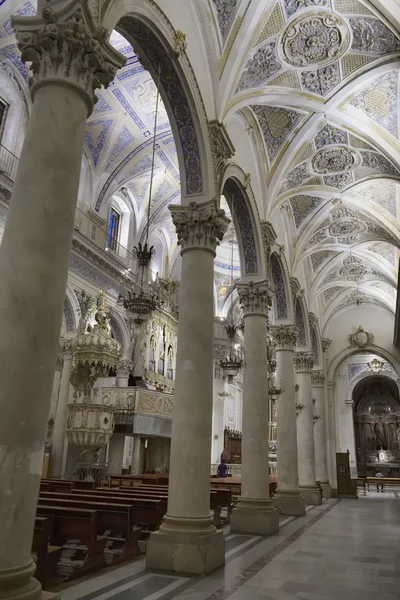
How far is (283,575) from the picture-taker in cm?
614

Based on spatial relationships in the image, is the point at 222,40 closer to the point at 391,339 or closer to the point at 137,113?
the point at 137,113

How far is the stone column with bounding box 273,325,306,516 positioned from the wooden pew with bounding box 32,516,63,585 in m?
8.60

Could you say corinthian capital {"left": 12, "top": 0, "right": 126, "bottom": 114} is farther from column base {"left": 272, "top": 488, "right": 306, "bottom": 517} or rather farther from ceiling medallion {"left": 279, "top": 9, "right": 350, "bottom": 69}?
column base {"left": 272, "top": 488, "right": 306, "bottom": 517}

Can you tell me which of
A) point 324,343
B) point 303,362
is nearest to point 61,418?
point 303,362

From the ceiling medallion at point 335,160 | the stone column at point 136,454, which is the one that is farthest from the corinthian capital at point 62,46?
the stone column at point 136,454

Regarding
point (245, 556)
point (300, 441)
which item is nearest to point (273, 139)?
point (245, 556)

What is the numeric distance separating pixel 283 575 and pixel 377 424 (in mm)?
36486

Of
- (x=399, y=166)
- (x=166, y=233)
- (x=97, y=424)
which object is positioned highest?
(x=166, y=233)

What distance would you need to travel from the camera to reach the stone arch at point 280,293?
1515 cm

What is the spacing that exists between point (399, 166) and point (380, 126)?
114cm

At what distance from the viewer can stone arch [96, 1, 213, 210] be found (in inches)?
273

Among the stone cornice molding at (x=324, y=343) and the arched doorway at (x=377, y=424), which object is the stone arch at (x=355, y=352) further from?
the arched doorway at (x=377, y=424)

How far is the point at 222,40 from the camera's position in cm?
922

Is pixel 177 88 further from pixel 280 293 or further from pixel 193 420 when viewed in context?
pixel 280 293
